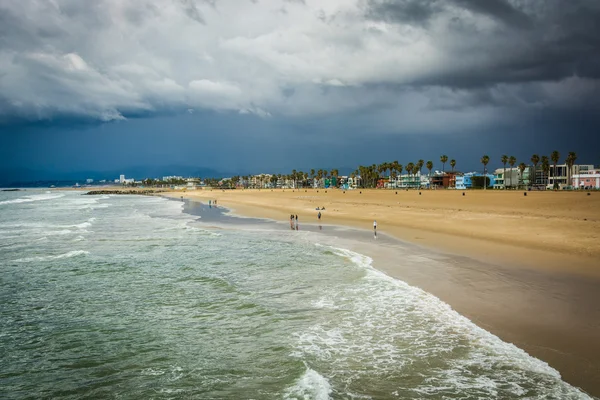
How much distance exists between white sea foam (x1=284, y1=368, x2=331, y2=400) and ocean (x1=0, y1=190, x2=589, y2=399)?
0.04 metres

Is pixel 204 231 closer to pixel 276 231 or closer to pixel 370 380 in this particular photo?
pixel 276 231

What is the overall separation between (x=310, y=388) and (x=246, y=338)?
315 centimetres

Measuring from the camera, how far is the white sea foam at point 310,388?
24.5 feet

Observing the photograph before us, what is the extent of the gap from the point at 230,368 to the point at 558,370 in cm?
684

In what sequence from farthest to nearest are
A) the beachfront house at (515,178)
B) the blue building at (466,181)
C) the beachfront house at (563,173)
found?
1. the blue building at (466,181)
2. the beachfront house at (515,178)
3. the beachfront house at (563,173)

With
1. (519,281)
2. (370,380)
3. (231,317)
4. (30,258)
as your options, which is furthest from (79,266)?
(519,281)

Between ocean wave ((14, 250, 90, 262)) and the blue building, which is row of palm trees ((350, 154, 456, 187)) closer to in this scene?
the blue building

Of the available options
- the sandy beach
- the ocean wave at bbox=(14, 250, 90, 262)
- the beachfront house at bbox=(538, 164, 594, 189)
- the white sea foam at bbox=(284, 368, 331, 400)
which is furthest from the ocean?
the beachfront house at bbox=(538, 164, 594, 189)

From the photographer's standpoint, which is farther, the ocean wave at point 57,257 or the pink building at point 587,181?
the pink building at point 587,181

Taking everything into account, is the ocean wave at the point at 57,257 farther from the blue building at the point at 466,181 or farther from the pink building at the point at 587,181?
the blue building at the point at 466,181

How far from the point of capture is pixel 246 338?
1047 centimetres

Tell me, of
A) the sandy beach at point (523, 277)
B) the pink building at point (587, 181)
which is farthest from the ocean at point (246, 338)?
the pink building at point (587, 181)

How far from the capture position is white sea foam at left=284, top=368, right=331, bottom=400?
7.48m

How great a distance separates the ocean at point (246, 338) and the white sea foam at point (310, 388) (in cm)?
4
